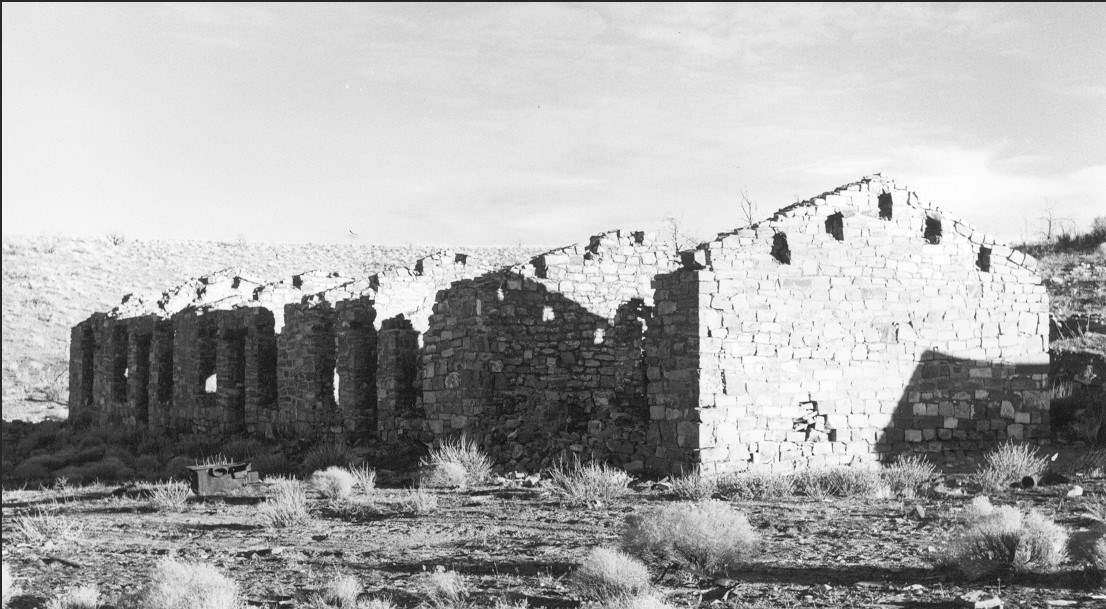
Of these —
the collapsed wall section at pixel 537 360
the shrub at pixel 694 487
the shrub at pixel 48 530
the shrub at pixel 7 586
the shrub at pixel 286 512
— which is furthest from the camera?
the collapsed wall section at pixel 537 360

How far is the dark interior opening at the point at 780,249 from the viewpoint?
47.1 feet

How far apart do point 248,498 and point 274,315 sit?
8.78m

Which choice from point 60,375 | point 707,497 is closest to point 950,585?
point 707,497

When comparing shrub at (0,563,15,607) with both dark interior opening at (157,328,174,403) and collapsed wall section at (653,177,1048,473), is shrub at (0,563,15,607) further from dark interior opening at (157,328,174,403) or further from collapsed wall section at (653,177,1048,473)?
dark interior opening at (157,328,174,403)

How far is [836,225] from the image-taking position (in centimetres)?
1477

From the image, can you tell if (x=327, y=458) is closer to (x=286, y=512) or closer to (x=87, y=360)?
(x=286, y=512)

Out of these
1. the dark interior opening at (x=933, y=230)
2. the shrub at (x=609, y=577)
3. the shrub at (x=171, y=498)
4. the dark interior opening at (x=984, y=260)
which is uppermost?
the dark interior opening at (x=933, y=230)

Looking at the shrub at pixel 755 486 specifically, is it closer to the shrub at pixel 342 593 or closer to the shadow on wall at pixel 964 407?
A: the shadow on wall at pixel 964 407

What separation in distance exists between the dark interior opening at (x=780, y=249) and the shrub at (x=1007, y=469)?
374 cm

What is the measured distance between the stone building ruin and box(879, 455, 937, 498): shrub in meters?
1.01

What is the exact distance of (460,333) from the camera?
1686 cm

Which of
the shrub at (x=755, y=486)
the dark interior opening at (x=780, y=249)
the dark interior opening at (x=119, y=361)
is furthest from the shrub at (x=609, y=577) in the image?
the dark interior opening at (x=119, y=361)

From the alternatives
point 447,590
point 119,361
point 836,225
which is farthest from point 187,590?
point 119,361

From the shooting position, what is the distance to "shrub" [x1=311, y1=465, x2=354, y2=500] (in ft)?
45.6
